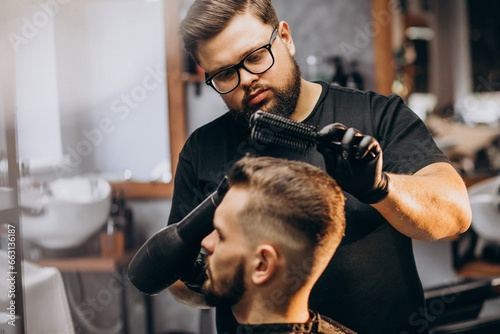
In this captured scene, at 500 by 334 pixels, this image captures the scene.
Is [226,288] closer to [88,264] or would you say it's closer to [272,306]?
[272,306]

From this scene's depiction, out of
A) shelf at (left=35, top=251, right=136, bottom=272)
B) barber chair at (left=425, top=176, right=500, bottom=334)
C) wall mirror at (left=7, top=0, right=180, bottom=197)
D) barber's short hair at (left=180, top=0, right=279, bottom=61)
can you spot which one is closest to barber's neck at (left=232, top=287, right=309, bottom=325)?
barber's short hair at (left=180, top=0, right=279, bottom=61)

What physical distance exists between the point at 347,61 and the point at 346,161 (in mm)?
2315

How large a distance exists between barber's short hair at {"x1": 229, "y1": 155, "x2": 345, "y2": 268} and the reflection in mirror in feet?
7.22

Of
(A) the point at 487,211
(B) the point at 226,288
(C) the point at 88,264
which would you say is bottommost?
(C) the point at 88,264

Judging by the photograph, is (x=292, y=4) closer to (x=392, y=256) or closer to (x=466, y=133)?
(x=466, y=133)

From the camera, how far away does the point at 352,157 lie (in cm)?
89

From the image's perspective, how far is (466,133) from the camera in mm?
3957

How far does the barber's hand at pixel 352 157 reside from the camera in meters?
0.88

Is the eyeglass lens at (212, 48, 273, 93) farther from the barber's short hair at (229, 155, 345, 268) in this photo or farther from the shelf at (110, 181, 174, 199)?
the shelf at (110, 181, 174, 199)

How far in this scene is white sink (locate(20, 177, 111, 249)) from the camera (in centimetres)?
261

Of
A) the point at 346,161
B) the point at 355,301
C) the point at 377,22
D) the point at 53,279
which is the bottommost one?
the point at 53,279

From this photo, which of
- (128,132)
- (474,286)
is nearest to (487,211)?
(474,286)

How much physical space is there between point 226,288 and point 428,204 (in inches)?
20.2

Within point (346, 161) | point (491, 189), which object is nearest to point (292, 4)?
point (491, 189)
